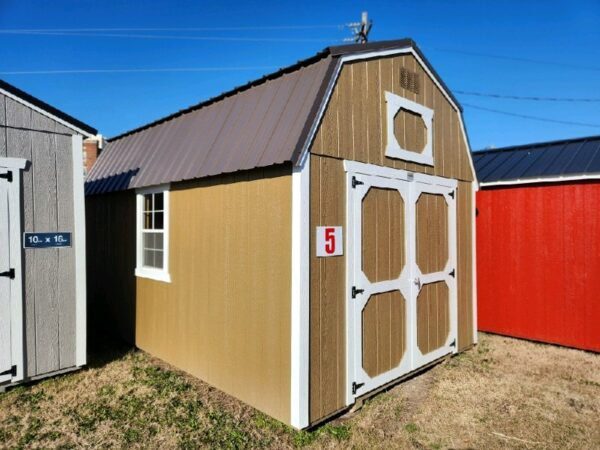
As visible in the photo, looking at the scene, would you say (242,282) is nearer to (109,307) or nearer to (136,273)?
(136,273)

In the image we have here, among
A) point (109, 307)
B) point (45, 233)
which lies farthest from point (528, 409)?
point (109, 307)

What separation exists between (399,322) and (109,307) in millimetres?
5079

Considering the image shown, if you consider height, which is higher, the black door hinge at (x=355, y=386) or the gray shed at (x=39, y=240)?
the gray shed at (x=39, y=240)

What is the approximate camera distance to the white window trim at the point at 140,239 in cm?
579

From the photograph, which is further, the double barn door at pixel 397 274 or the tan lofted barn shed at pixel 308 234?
the double barn door at pixel 397 274

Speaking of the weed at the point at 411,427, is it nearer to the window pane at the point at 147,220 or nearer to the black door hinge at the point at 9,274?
the window pane at the point at 147,220

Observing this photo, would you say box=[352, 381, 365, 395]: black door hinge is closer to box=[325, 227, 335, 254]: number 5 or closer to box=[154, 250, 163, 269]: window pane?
box=[325, 227, 335, 254]: number 5

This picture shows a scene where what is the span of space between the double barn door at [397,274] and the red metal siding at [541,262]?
177 cm

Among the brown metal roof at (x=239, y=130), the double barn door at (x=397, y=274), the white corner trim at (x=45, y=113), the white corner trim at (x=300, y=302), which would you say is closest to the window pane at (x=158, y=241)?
the brown metal roof at (x=239, y=130)

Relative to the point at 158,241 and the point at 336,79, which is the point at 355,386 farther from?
the point at 158,241

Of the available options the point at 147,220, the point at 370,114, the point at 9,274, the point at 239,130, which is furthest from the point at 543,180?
the point at 9,274

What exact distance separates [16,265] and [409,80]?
540 centimetres

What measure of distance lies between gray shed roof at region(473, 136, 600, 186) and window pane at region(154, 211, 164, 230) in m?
5.81

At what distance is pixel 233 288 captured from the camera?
466 centimetres
